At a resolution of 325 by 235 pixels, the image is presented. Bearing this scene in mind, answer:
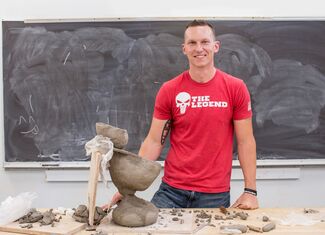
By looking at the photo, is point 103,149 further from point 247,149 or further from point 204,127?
point 247,149

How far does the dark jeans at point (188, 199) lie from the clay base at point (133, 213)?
0.52 metres

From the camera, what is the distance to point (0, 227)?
5.69 ft

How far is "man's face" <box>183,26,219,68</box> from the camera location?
2.28 m

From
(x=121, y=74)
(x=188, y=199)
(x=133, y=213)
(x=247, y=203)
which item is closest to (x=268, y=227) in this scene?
(x=247, y=203)

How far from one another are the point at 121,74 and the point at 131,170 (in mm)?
1724

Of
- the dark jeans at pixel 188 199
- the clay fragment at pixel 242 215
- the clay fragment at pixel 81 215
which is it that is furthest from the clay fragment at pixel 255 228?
the clay fragment at pixel 81 215

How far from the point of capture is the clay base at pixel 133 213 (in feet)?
5.71

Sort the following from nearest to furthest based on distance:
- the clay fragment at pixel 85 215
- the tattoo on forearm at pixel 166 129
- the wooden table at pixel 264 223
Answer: the wooden table at pixel 264 223 → the clay fragment at pixel 85 215 → the tattoo on forearm at pixel 166 129

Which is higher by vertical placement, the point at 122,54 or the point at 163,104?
the point at 122,54

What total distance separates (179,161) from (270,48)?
4.84 ft

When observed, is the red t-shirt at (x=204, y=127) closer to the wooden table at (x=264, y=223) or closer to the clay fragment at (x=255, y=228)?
the wooden table at (x=264, y=223)

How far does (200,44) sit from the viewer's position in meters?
2.28
